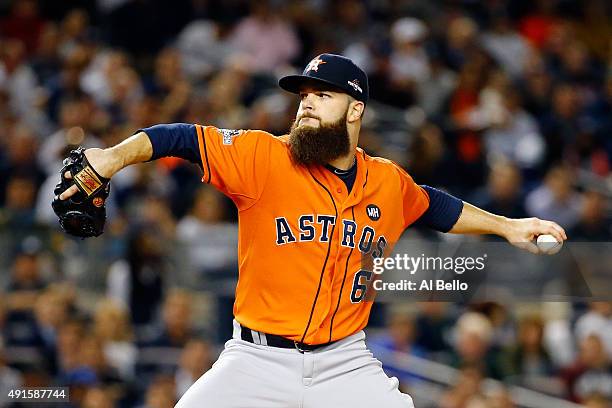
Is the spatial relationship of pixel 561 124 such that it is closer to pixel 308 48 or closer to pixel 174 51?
pixel 308 48

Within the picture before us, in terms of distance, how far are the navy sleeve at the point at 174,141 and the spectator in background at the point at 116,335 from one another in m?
3.97

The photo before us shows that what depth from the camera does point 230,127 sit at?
9.80m

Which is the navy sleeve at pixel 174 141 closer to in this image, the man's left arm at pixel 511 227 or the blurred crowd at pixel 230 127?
the man's left arm at pixel 511 227

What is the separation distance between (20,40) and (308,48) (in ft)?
9.66

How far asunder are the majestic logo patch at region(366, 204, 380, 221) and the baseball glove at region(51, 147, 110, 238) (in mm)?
1143

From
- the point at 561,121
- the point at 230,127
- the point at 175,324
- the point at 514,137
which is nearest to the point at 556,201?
the point at 514,137

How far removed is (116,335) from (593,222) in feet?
13.0

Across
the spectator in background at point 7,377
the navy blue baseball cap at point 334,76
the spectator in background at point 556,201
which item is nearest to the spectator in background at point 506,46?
the spectator in background at point 556,201

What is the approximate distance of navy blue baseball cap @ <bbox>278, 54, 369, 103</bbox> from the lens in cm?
479

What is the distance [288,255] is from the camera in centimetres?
471

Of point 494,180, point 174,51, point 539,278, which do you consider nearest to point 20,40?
point 174,51

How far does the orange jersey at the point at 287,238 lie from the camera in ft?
15.4

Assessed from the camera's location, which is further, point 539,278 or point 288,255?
point 539,278

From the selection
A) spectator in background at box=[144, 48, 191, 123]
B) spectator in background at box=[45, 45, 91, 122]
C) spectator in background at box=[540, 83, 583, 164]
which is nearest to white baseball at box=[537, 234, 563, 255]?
spectator in background at box=[144, 48, 191, 123]
